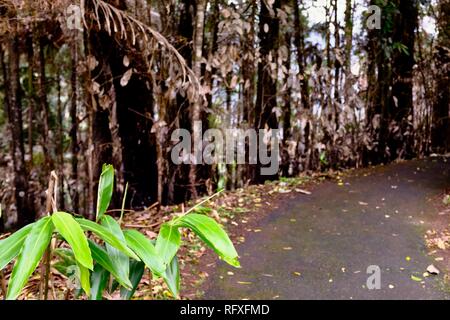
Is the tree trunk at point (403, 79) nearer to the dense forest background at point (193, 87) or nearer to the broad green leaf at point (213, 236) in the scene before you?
the dense forest background at point (193, 87)

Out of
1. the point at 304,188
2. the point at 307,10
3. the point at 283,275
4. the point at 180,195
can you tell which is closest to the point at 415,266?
the point at 283,275

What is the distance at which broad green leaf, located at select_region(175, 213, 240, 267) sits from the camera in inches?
33.1

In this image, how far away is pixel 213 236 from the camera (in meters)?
0.85

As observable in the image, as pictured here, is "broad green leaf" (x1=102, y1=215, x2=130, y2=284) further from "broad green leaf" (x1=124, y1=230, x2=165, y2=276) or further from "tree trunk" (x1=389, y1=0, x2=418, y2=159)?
"tree trunk" (x1=389, y1=0, x2=418, y2=159)

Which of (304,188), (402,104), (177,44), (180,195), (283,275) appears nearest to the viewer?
(283,275)

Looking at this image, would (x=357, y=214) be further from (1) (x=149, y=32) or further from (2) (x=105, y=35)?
(2) (x=105, y=35)

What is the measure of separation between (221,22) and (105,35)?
1.09 meters

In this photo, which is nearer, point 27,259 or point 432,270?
point 27,259

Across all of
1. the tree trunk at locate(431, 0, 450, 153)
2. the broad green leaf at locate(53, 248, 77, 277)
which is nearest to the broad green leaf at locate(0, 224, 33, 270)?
the broad green leaf at locate(53, 248, 77, 277)

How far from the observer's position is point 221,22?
378cm

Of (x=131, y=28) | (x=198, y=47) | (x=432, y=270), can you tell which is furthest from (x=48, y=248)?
(x=198, y=47)

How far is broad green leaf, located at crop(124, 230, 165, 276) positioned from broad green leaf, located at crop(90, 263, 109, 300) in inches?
5.5

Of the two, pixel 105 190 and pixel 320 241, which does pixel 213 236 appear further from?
pixel 320 241

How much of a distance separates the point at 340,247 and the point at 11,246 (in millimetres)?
2468
